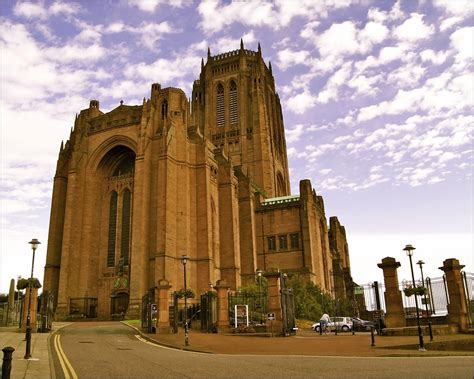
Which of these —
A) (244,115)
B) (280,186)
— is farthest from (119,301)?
(280,186)

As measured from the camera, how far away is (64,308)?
1682 inches

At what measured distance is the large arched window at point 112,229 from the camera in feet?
153

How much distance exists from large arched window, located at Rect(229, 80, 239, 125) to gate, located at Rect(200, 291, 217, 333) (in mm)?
50887

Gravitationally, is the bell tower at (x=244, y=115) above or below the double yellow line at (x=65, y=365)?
above

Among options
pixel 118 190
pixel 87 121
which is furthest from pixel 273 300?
pixel 87 121

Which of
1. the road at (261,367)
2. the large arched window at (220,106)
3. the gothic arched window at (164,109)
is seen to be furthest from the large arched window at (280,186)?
the road at (261,367)

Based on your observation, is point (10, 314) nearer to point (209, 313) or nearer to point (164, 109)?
point (209, 313)

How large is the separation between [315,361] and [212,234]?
3530 centimetres

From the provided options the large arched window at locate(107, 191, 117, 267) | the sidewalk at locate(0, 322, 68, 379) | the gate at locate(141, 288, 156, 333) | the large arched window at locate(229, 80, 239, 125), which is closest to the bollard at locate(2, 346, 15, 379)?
the sidewalk at locate(0, 322, 68, 379)

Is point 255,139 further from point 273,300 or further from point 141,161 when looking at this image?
point 273,300

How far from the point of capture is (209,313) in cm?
2716

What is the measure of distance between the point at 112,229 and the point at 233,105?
36.8 metres

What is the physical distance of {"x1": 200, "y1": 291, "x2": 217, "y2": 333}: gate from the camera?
27.0 m

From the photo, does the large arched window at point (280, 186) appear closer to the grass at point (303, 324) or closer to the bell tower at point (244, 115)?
the bell tower at point (244, 115)
